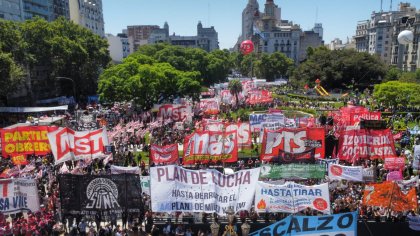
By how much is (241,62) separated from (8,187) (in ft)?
380

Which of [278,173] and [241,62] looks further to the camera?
[241,62]

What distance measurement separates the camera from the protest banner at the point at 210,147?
68.7 feet

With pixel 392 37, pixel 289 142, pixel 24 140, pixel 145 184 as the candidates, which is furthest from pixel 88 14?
pixel 145 184

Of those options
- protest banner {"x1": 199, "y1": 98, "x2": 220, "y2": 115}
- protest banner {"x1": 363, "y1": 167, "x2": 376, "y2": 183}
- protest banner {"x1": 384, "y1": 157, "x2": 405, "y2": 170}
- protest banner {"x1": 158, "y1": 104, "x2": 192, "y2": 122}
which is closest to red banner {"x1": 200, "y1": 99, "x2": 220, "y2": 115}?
protest banner {"x1": 199, "y1": 98, "x2": 220, "y2": 115}

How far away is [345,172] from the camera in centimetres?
1755

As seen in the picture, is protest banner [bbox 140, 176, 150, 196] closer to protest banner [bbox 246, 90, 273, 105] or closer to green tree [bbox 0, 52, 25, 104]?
green tree [bbox 0, 52, 25, 104]

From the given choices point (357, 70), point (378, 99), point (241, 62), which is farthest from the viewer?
point (241, 62)

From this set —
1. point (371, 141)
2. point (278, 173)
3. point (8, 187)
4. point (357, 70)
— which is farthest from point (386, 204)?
point (357, 70)

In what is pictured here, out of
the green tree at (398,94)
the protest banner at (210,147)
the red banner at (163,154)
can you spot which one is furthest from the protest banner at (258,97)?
the red banner at (163,154)

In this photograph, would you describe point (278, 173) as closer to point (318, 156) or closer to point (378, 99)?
point (318, 156)

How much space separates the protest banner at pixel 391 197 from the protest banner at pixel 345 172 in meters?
2.26

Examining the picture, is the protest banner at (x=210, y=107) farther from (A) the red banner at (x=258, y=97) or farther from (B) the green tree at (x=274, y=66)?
(B) the green tree at (x=274, y=66)

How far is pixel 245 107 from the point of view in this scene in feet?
168

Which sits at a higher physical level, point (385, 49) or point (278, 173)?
point (385, 49)
